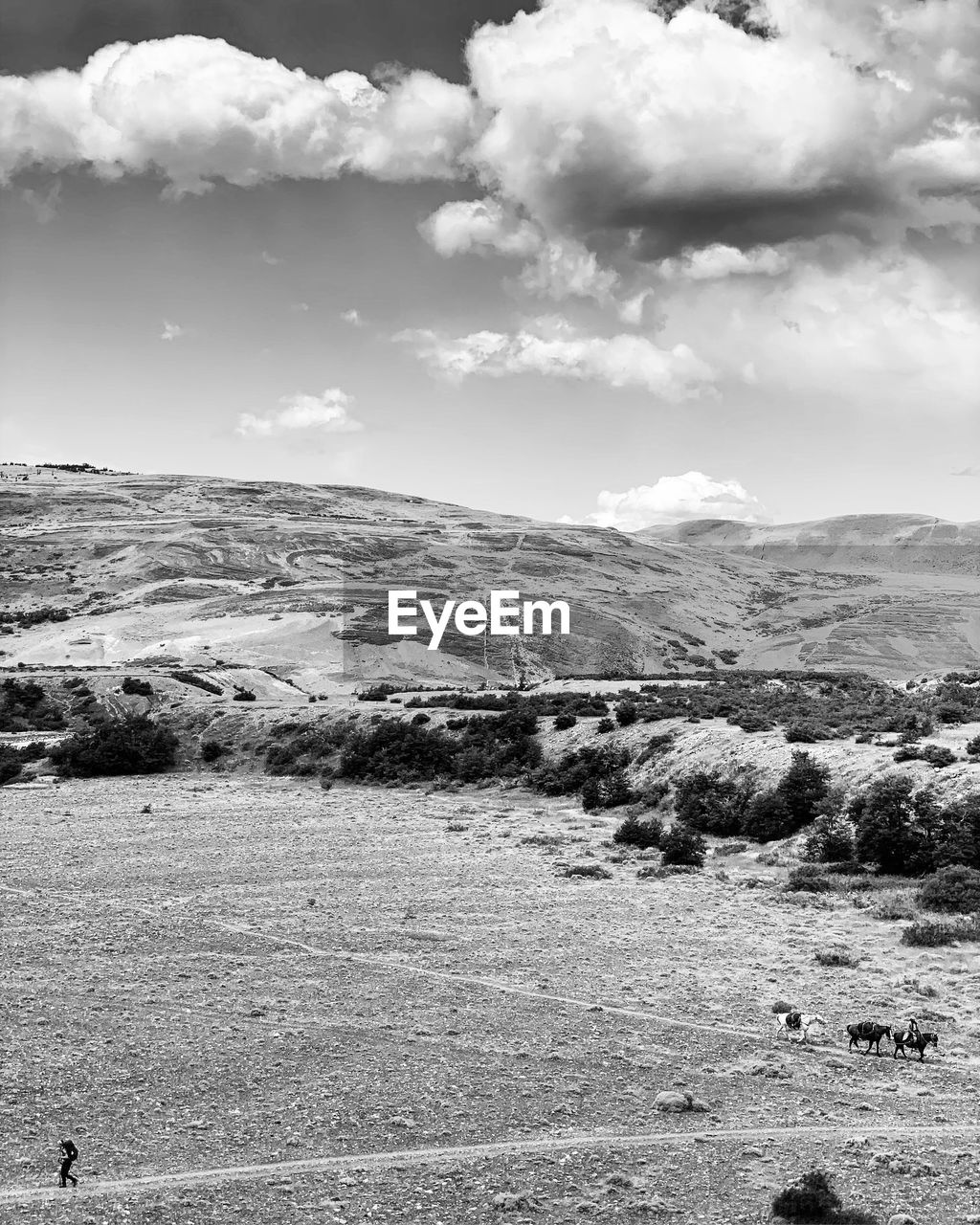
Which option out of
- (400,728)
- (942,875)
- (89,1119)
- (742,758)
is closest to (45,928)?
(89,1119)

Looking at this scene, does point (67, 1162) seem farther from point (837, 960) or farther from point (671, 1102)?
point (837, 960)

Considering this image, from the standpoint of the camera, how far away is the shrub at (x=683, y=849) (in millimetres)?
30188

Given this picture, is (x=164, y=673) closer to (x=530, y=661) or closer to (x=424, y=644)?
(x=424, y=644)

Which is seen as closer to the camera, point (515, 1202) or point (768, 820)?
point (515, 1202)

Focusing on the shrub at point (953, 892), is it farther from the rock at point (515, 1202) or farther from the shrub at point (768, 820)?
the rock at point (515, 1202)

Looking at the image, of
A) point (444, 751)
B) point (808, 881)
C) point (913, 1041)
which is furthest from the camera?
point (444, 751)

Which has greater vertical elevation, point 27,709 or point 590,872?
point 27,709

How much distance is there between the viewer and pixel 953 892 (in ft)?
80.0

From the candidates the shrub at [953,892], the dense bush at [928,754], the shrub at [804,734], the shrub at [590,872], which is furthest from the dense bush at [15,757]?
the shrub at [953,892]

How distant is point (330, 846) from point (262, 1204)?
72.6 feet

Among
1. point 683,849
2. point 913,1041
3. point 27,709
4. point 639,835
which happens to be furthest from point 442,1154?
point 27,709

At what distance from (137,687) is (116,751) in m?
13.1

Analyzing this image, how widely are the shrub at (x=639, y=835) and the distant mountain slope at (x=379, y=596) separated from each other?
152 ft

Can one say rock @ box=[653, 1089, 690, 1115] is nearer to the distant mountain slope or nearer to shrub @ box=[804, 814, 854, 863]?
shrub @ box=[804, 814, 854, 863]
